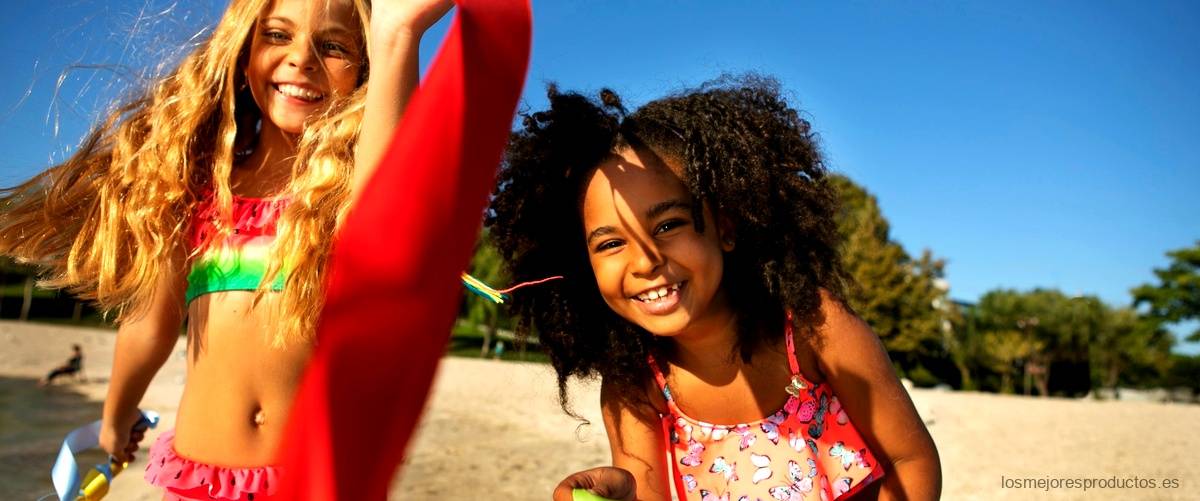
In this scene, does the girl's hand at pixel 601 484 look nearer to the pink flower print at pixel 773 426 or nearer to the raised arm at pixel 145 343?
the pink flower print at pixel 773 426

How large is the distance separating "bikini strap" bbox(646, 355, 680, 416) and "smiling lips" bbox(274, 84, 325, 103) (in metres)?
1.34

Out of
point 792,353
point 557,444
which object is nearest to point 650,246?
point 792,353

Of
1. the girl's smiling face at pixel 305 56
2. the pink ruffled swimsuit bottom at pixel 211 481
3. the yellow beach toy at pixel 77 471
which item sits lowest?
the yellow beach toy at pixel 77 471

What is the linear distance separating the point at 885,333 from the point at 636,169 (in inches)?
1180

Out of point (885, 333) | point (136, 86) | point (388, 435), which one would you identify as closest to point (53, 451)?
point (136, 86)

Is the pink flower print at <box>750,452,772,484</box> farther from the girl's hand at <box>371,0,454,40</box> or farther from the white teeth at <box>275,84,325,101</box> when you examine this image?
the girl's hand at <box>371,0,454,40</box>

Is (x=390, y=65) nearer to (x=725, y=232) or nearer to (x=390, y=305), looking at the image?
(x=390, y=305)

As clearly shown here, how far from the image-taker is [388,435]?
2.48ft

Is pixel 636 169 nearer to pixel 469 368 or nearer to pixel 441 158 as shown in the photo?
pixel 441 158

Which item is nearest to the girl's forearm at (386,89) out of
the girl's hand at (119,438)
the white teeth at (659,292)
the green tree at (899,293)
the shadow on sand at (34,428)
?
the white teeth at (659,292)

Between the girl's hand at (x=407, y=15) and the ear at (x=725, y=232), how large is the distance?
1.46 m

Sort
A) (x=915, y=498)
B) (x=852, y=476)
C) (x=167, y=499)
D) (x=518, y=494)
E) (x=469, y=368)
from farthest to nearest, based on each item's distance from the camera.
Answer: (x=469, y=368)
(x=518, y=494)
(x=852, y=476)
(x=915, y=498)
(x=167, y=499)

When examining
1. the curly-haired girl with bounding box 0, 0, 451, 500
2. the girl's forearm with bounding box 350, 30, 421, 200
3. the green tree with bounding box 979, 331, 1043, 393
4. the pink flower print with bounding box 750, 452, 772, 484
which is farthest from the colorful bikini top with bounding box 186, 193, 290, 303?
the green tree with bounding box 979, 331, 1043, 393

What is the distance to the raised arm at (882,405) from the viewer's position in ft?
7.70
